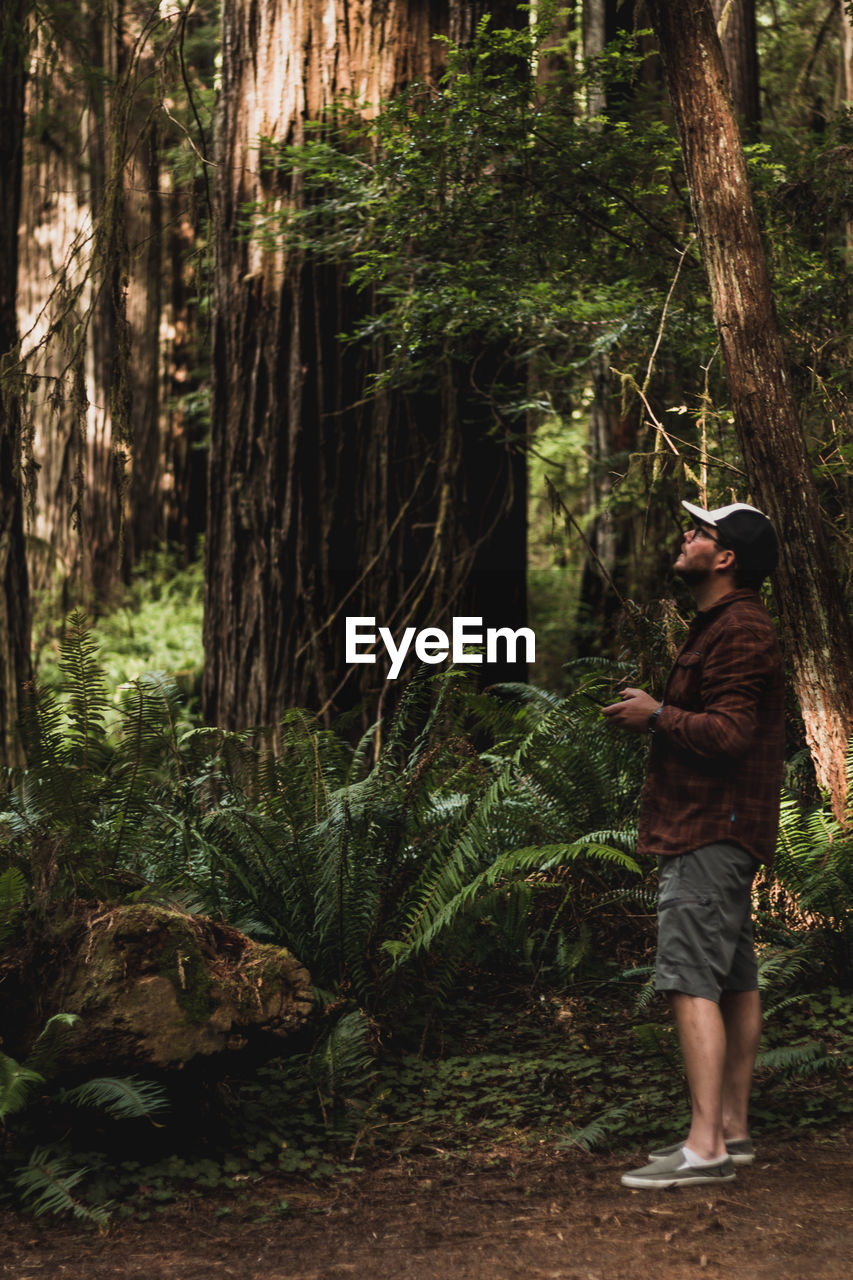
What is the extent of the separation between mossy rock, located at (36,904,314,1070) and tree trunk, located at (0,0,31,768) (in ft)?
14.7

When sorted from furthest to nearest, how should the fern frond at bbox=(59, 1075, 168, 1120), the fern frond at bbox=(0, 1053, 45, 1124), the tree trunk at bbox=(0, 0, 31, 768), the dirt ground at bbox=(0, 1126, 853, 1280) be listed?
the tree trunk at bbox=(0, 0, 31, 768), the fern frond at bbox=(59, 1075, 168, 1120), the fern frond at bbox=(0, 1053, 45, 1124), the dirt ground at bbox=(0, 1126, 853, 1280)

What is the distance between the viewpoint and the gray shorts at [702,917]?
402 cm

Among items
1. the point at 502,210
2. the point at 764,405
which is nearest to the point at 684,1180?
the point at 764,405

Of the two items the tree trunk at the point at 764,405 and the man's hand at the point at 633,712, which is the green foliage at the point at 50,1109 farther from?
the tree trunk at the point at 764,405

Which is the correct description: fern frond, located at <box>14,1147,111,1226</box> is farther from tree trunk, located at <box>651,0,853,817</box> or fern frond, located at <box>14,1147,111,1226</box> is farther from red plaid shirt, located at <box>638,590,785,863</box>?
tree trunk, located at <box>651,0,853,817</box>

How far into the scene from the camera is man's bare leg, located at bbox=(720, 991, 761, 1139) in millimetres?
4254

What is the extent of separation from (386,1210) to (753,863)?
1.71 m

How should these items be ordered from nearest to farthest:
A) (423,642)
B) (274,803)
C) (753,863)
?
(753,863) < (274,803) < (423,642)

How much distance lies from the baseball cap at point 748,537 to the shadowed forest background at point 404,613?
1.56m


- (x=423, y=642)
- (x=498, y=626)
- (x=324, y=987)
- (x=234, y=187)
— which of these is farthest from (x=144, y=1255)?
(x=234, y=187)

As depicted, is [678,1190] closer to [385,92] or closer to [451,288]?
[451,288]

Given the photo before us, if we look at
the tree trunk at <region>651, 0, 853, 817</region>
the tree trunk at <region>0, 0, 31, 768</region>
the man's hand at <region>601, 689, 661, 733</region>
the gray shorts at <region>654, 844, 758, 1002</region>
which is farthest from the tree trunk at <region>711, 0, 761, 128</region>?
the gray shorts at <region>654, 844, 758, 1002</region>

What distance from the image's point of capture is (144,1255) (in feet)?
12.6

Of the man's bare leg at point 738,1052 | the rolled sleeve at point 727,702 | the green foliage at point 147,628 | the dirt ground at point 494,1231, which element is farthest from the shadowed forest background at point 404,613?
the green foliage at point 147,628
